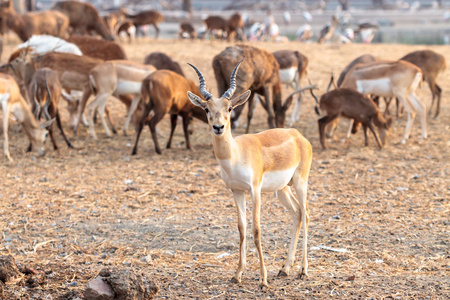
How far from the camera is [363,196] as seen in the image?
7516 millimetres

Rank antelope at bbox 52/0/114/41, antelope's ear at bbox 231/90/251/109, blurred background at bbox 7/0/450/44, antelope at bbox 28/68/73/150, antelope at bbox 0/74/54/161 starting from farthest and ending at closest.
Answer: blurred background at bbox 7/0/450/44
antelope at bbox 52/0/114/41
antelope at bbox 28/68/73/150
antelope at bbox 0/74/54/161
antelope's ear at bbox 231/90/251/109

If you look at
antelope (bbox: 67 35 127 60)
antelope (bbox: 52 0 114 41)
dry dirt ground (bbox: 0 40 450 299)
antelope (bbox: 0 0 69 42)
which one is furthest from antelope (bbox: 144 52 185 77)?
antelope (bbox: 52 0 114 41)

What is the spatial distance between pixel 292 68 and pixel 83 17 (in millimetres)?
8465

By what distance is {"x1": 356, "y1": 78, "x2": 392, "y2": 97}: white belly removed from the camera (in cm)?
1024

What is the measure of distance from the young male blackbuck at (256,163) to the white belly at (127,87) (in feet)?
18.3

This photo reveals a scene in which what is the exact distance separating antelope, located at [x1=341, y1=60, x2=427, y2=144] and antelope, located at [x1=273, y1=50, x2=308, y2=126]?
65.4 inches

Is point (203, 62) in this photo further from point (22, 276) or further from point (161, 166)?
point (22, 276)

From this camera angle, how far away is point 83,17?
18031mm

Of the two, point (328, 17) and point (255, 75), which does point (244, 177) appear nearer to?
point (255, 75)

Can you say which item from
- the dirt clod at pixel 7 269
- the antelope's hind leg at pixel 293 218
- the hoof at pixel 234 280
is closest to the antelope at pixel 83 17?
the antelope's hind leg at pixel 293 218

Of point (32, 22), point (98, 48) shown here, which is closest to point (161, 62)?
point (98, 48)

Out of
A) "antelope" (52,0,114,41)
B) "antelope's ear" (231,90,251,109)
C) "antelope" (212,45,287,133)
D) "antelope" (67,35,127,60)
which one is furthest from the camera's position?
"antelope" (52,0,114,41)

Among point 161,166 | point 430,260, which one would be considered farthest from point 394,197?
point 161,166

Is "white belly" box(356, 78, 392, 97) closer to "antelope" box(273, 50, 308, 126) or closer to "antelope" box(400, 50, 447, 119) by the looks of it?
"antelope" box(273, 50, 308, 126)
